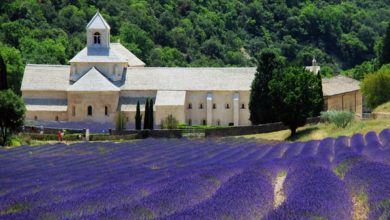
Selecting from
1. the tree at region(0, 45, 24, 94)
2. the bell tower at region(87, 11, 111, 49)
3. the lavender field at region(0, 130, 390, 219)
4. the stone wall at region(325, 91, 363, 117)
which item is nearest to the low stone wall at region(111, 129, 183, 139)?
the bell tower at region(87, 11, 111, 49)

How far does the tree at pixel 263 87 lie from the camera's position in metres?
64.2

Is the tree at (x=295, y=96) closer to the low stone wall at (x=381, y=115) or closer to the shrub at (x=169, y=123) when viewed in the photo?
the low stone wall at (x=381, y=115)

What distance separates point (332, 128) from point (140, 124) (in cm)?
1957

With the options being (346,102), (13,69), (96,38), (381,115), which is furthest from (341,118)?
(13,69)

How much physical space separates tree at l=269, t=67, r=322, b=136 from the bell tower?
25993 mm

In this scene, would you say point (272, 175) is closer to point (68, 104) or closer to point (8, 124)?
point (8, 124)

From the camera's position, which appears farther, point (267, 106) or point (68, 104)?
point (68, 104)

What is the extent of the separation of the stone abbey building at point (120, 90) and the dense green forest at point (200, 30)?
38.8 feet

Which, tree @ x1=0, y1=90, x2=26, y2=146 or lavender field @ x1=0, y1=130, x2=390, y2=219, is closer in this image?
lavender field @ x1=0, y1=130, x2=390, y2=219

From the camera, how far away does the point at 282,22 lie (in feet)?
560

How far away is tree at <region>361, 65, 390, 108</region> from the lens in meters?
72.8

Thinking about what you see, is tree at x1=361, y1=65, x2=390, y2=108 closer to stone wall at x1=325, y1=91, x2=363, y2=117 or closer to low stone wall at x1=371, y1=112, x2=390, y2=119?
stone wall at x1=325, y1=91, x2=363, y2=117

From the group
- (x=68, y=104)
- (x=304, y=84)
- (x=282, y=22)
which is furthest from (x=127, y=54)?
(x=282, y=22)

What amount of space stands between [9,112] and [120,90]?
23.6 m
